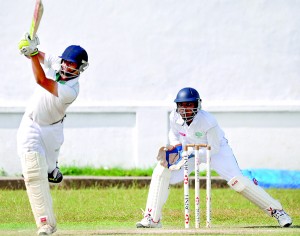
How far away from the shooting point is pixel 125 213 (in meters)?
11.8

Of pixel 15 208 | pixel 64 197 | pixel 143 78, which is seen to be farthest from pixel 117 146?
pixel 15 208

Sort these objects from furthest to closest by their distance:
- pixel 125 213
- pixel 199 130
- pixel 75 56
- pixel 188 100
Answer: pixel 125 213 < pixel 199 130 < pixel 188 100 < pixel 75 56

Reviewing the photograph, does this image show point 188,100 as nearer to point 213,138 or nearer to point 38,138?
point 213,138

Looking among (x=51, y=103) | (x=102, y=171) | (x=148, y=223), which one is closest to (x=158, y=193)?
(x=148, y=223)

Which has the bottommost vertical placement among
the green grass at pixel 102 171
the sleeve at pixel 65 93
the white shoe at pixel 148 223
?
the white shoe at pixel 148 223

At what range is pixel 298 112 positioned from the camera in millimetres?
14898

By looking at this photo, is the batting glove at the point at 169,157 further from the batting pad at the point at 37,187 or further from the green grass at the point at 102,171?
the green grass at the point at 102,171

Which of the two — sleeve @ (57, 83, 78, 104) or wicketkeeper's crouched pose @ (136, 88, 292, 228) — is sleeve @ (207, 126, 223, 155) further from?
sleeve @ (57, 83, 78, 104)

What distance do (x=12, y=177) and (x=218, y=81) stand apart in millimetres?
2694

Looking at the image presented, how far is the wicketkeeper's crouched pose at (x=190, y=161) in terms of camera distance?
10102mm

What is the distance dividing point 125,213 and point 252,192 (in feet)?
6.10

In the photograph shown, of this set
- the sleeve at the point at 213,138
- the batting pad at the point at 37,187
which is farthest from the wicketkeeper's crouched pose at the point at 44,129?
the sleeve at the point at 213,138

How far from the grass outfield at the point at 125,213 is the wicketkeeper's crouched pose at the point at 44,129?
0.30m

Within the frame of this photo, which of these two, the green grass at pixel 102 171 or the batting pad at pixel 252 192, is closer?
the batting pad at pixel 252 192
